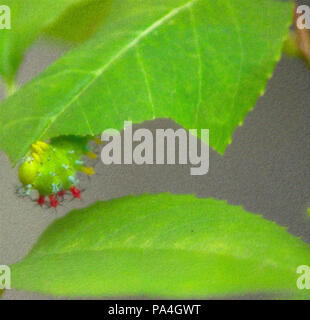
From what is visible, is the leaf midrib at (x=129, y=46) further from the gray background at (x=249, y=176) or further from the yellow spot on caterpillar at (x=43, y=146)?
the gray background at (x=249, y=176)

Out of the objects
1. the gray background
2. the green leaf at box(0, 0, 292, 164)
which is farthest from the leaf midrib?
the gray background

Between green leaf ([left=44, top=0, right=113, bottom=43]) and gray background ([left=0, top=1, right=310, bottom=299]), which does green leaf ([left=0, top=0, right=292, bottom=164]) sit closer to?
green leaf ([left=44, top=0, right=113, bottom=43])

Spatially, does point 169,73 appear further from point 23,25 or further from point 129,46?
point 23,25

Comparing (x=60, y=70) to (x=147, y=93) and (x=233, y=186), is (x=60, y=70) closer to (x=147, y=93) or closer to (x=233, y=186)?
(x=147, y=93)

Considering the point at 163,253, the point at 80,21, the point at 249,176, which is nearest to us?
the point at 163,253

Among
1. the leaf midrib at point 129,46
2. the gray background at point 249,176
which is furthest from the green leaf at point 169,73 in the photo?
the gray background at point 249,176

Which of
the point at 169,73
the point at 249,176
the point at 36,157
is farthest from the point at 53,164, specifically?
the point at 249,176
